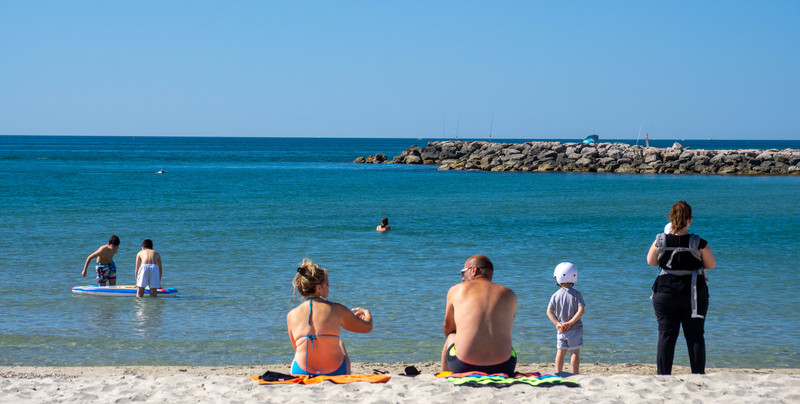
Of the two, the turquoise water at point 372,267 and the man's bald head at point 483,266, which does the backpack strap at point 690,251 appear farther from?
the turquoise water at point 372,267

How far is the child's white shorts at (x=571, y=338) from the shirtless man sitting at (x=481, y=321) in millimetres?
1167

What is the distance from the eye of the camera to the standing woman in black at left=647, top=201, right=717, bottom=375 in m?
6.35

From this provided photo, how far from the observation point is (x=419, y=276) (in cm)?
1539

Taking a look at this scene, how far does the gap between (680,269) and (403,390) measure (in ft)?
8.18

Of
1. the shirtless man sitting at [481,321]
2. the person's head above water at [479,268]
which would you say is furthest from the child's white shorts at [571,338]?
the person's head above water at [479,268]

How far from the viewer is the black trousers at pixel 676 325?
6539mm

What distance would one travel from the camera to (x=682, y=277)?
6.47 metres

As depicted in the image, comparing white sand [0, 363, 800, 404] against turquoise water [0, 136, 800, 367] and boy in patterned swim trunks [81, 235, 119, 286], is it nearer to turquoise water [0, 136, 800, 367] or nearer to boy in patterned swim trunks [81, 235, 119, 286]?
turquoise water [0, 136, 800, 367]

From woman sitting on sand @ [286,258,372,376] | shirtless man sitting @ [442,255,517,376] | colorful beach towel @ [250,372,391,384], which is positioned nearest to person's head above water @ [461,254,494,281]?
shirtless man sitting @ [442,255,517,376]

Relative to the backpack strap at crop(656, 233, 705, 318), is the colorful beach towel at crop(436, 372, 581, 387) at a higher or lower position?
lower

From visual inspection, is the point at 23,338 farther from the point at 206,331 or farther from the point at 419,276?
the point at 419,276

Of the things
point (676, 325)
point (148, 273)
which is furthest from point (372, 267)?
point (676, 325)

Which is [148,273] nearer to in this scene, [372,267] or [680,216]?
[372,267]

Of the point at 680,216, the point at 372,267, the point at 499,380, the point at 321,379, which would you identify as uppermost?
the point at 680,216
